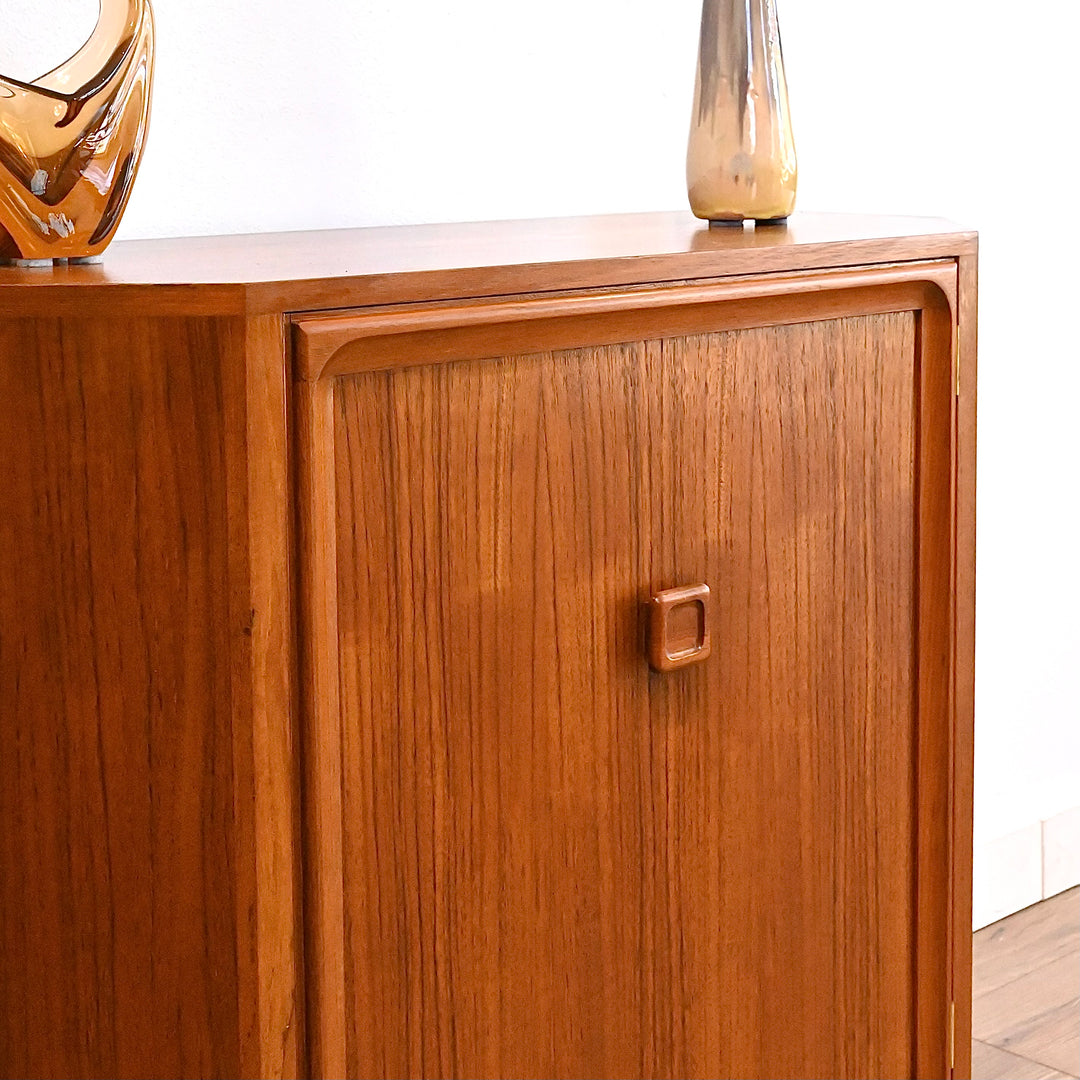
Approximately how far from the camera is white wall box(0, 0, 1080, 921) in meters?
1.52

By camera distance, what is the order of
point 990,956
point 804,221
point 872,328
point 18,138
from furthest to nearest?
point 990,956
point 804,221
point 872,328
point 18,138

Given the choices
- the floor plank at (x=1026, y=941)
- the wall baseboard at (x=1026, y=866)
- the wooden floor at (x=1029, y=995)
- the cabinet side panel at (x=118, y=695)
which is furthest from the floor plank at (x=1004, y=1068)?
the cabinet side panel at (x=118, y=695)

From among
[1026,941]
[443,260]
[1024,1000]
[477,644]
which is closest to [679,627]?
[477,644]

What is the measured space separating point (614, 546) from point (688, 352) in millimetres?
161

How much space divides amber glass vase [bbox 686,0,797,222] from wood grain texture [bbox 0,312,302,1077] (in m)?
0.64

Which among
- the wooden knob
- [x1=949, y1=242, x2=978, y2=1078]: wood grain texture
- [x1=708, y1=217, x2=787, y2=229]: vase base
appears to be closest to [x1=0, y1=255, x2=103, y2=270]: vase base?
the wooden knob

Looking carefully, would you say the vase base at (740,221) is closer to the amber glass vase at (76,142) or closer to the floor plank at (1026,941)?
the amber glass vase at (76,142)

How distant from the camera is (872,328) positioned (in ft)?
4.36

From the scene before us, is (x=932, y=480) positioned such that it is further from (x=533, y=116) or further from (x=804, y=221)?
(x=533, y=116)

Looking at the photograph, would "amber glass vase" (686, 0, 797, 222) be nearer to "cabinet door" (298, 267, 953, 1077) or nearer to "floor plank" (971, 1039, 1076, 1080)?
"cabinet door" (298, 267, 953, 1077)

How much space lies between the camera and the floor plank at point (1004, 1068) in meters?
1.89

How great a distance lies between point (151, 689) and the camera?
3.32 feet

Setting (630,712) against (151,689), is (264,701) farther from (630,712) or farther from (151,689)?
(630,712)

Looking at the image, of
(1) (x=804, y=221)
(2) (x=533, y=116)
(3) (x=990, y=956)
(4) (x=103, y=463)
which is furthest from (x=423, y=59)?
(3) (x=990, y=956)
